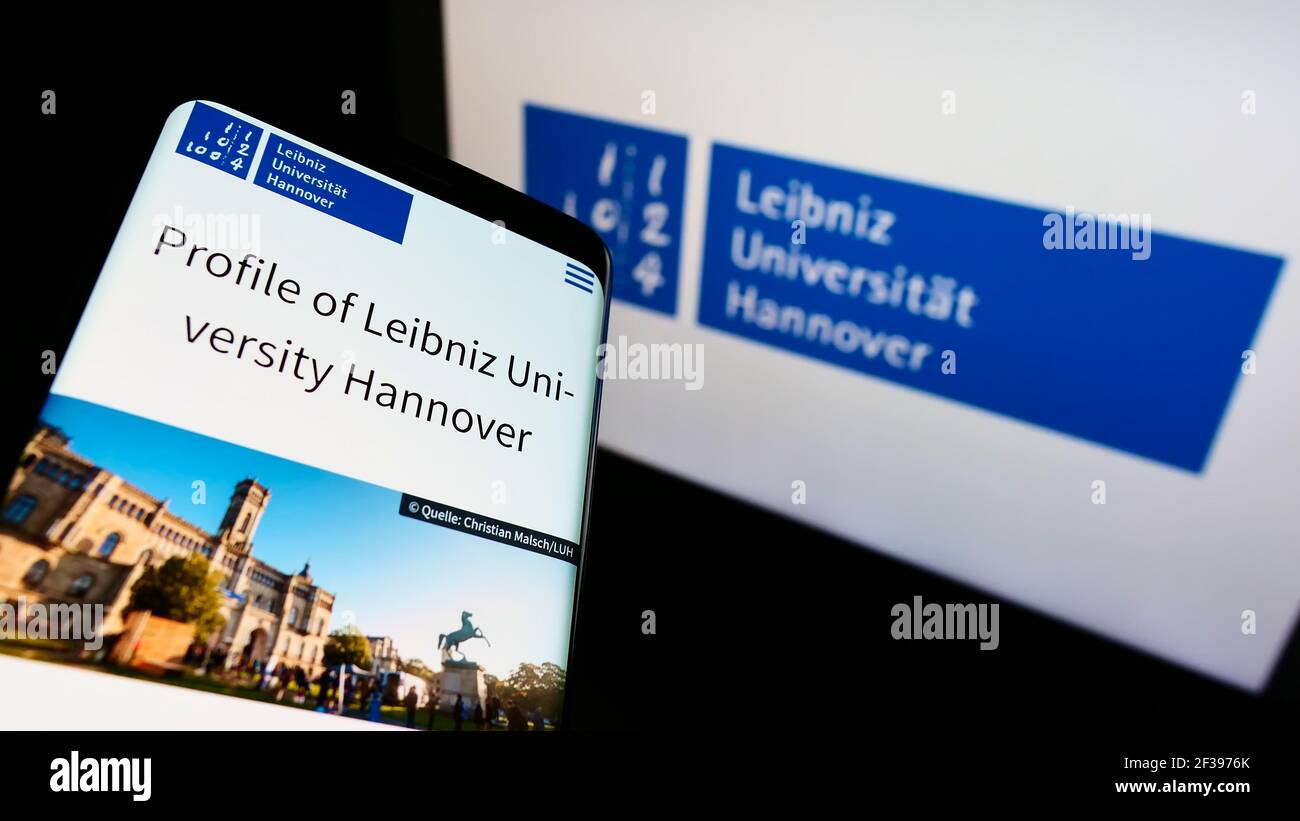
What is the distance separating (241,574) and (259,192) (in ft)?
0.70

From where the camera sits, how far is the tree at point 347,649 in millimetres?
432

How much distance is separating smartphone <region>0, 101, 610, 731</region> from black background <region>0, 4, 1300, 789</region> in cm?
41

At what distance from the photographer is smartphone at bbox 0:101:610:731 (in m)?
0.39

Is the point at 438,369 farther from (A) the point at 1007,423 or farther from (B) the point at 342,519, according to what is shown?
(A) the point at 1007,423

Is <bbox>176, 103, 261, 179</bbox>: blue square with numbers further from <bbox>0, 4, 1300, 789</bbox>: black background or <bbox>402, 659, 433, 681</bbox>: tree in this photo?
<bbox>0, 4, 1300, 789</bbox>: black background

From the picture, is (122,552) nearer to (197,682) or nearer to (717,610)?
(197,682)

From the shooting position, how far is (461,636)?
1.56ft

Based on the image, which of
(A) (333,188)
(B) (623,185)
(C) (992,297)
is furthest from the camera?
(B) (623,185)

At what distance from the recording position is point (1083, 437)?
100 centimetres

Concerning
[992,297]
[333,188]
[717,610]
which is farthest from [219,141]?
[992,297]

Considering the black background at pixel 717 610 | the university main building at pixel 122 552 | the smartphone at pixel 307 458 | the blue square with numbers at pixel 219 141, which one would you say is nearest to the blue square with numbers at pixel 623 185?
the black background at pixel 717 610
